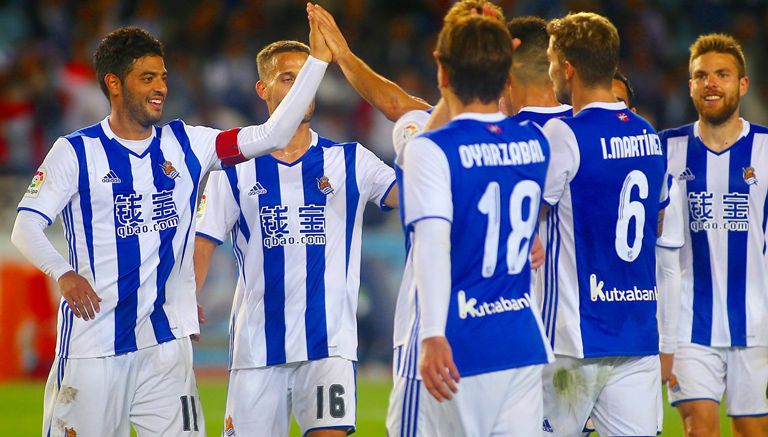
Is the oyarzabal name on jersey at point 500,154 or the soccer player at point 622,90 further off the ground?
the soccer player at point 622,90

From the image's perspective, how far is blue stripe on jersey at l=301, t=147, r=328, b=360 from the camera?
626 centimetres

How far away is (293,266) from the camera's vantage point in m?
6.33

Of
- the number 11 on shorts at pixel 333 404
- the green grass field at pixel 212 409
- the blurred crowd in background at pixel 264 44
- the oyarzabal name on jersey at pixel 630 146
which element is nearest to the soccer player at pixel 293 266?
the number 11 on shorts at pixel 333 404

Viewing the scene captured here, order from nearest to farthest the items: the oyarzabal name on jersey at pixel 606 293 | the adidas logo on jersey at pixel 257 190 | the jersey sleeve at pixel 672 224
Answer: the oyarzabal name on jersey at pixel 606 293
the jersey sleeve at pixel 672 224
the adidas logo on jersey at pixel 257 190

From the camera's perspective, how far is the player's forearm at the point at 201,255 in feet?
21.3

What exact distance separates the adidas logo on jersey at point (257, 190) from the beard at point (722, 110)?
2.76 meters

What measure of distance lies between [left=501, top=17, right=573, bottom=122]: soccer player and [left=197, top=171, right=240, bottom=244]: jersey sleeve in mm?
1618

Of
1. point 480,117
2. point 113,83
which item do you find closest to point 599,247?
point 480,117

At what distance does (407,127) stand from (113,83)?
6.25 ft

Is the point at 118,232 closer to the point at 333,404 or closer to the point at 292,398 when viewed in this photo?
the point at 292,398

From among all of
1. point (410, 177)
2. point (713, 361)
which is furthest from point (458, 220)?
point (713, 361)

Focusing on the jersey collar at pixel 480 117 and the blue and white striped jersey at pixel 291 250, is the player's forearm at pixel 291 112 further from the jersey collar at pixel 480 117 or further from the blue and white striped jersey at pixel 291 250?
the jersey collar at pixel 480 117

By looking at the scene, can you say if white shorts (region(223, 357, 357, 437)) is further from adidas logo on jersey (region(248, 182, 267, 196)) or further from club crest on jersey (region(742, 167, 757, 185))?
club crest on jersey (region(742, 167, 757, 185))

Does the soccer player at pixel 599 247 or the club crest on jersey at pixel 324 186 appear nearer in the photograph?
the soccer player at pixel 599 247
